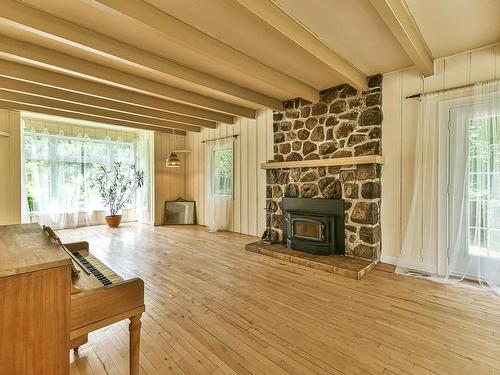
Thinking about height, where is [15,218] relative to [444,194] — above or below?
below

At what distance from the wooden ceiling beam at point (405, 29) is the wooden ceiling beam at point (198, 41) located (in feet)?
4.70

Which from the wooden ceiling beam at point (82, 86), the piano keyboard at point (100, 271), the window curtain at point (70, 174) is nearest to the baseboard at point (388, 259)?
the piano keyboard at point (100, 271)

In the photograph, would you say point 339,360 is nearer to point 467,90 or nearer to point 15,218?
point 467,90

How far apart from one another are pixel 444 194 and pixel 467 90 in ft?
4.16

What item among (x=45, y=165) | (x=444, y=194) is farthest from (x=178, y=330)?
(x=45, y=165)

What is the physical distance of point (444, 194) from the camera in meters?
3.16

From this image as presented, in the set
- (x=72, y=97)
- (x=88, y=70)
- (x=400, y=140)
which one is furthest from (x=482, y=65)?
(x=72, y=97)

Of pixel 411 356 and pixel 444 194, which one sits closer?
pixel 411 356

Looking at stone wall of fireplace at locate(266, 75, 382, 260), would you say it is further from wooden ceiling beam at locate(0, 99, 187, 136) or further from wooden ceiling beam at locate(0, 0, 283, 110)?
wooden ceiling beam at locate(0, 99, 187, 136)

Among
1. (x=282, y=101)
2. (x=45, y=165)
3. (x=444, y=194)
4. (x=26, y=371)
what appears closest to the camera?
(x=26, y=371)

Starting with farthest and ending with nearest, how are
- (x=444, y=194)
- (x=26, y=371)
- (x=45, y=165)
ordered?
(x=45, y=165) < (x=444, y=194) < (x=26, y=371)

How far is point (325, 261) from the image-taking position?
361 centimetres

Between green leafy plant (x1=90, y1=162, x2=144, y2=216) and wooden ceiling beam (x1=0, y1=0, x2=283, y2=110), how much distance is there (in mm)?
Result: 4664

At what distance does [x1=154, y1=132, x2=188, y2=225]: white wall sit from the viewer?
712cm
